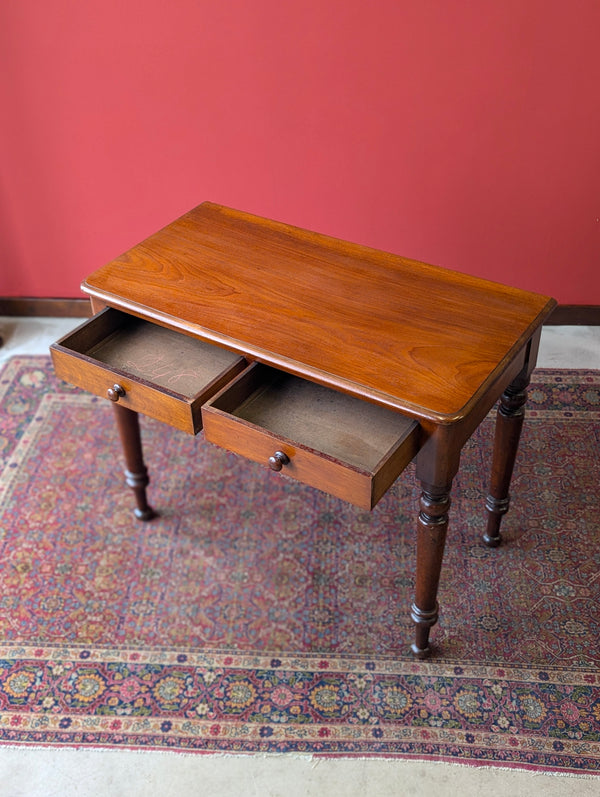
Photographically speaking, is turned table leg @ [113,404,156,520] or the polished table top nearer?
the polished table top

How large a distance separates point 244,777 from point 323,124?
186cm

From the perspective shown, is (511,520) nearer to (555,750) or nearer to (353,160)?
(555,750)

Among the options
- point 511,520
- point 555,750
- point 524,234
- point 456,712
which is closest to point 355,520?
point 511,520

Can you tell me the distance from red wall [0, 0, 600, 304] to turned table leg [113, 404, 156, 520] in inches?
39.1

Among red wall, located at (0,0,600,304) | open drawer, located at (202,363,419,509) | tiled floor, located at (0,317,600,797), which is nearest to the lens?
open drawer, located at (202,363,419,509)

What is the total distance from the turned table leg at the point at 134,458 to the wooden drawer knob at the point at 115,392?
0.33 m

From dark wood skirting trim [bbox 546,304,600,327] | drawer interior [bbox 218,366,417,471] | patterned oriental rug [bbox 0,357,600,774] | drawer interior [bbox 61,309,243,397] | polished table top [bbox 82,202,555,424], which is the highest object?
polished table top [bbox 82,202,555,424]

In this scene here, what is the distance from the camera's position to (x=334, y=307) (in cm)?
185

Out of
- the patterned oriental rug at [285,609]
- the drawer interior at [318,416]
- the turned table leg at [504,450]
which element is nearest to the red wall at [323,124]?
the patterned oriental rug at [285,609]

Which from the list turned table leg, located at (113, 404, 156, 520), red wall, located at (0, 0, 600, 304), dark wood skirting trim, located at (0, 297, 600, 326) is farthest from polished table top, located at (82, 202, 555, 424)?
dark wood skirting trim, located at (0, 297, 600, 326)

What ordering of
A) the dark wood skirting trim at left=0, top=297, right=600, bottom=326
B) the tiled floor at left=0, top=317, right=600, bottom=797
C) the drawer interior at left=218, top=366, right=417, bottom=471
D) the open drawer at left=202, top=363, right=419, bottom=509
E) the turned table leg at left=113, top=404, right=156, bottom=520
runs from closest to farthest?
the open drawer at left=202, top=363, right=419, bottom=509 → the drawer interior at left=218, top=366, right=417, bottom=471 → the tiled floor at left=0, top=317, right=600, bottom=797 → the turned table leg at left=113, top=404, right=156, bottom=520 → the dark wood skirting trim at left=0, top=297, right=600, bottom=326

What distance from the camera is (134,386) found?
1785 millimetres

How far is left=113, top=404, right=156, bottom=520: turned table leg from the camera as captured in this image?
2.20m

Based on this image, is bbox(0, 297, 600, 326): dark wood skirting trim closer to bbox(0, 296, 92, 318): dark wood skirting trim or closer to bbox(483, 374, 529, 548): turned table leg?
bbox(0, 296, 92, 318): dark wood skirting trim
